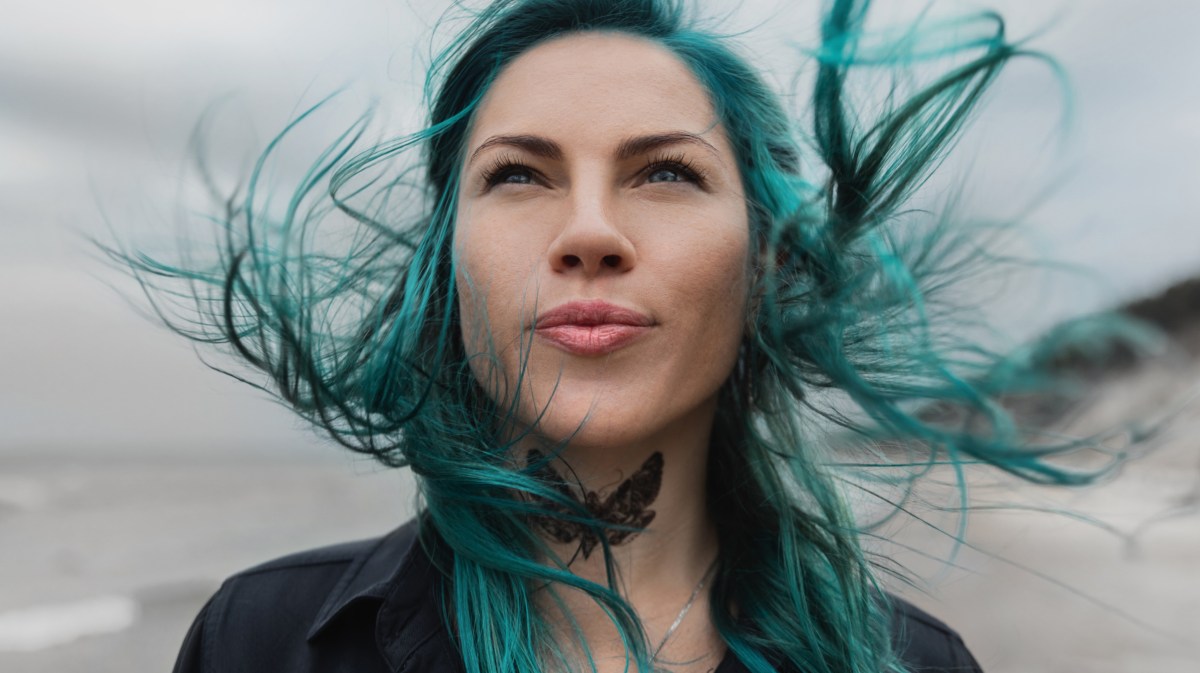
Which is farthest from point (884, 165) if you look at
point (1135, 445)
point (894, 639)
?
point (894, 639)

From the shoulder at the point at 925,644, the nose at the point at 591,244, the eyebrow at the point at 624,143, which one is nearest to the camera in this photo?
the nose at the point at 591,244

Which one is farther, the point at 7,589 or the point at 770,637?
the point at 7,589

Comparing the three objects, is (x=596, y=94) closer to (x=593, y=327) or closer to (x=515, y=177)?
(x=515, y=177)

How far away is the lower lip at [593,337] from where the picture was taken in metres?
1.62

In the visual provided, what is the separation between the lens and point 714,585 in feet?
6.29

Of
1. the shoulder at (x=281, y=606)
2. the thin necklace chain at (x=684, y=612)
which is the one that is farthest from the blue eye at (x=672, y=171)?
the shoulder at (x=281, y=606)

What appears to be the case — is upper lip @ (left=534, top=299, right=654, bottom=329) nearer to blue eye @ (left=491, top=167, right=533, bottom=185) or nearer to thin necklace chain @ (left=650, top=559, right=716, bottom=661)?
blue eye @ (left=491, top=167, right=533, bottom=185)

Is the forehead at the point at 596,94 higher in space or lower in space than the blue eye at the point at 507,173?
higher

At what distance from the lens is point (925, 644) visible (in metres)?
2.07

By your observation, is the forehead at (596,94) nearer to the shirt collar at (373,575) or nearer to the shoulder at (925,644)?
the shirt collar at (373,575)

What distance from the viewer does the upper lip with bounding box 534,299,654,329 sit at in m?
1.63

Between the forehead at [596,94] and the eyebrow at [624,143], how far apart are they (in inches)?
0.6

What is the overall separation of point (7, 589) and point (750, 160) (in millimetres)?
9593

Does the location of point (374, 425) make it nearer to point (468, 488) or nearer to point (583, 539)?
point (468, 488)
